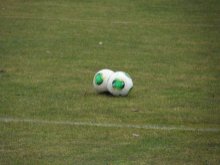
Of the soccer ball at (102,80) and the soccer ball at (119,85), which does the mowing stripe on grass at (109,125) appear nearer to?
the soccer ball at (119,85)

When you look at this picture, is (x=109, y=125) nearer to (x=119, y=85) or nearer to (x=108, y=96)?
(x=119, y=85)

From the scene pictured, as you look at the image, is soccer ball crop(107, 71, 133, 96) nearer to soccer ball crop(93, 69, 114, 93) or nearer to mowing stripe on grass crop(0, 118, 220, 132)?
soccer ball crop(93, 69, 114, 93)

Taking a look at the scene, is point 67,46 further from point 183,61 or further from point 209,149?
point 209,149

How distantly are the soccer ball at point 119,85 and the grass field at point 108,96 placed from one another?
13 centimetres

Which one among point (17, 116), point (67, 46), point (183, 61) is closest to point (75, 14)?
point (67, 46)

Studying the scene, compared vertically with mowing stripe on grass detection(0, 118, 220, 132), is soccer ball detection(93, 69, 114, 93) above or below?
above

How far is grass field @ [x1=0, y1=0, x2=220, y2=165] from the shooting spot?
906 centimetres

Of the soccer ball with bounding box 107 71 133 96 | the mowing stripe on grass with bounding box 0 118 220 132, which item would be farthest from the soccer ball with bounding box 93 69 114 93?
the mowing stripe on grass with bounding box 0 118 220 132

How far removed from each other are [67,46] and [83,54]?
1.35m

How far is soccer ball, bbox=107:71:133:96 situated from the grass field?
13cm

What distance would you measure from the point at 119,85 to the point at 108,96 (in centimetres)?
32

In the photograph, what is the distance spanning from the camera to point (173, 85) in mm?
14141

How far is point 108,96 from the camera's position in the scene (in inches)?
500

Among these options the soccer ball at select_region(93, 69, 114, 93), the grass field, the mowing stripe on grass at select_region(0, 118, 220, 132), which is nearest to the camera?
the grass field
